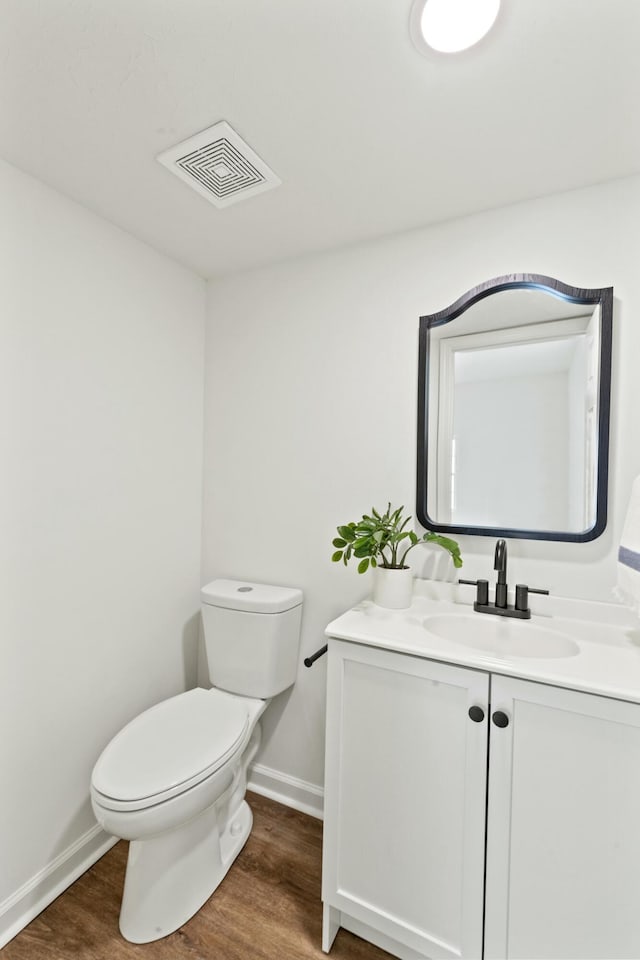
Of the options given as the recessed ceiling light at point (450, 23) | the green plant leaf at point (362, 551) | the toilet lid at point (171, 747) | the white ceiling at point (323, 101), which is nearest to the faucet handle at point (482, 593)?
the green plant leaf at point (362, 551)

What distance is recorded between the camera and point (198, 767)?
1303mm

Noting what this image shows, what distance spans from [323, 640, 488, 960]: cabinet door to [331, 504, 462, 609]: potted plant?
0.27 m

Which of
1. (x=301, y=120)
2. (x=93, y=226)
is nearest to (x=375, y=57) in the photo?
(x=301, y=120)

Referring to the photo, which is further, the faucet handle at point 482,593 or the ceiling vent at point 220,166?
the faucet handle at point 482,593

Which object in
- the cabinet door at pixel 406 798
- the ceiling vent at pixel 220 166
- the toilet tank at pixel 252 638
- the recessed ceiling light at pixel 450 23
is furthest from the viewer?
the toilet tank at pixel 252 638

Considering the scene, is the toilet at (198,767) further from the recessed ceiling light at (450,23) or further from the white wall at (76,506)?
the recessed ceiling light at (450,23)

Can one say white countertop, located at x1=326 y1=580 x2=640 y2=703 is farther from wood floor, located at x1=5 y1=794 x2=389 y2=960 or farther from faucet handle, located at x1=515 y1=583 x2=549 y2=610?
wood floor, located at x1=5 y1=794 x2=389 y2=960

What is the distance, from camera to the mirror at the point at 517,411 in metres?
1.37

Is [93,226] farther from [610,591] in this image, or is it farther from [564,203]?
[610,591]

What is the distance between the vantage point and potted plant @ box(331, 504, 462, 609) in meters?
1.47

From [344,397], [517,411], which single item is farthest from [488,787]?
[344,397]

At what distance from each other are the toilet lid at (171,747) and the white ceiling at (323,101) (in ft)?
5.64

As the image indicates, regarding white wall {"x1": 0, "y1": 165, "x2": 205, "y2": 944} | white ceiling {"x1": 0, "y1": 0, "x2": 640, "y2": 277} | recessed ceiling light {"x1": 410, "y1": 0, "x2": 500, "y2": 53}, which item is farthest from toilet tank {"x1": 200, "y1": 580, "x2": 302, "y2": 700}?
recessed ceiling light {"x1": 410, "y1": 0, "x2": 500, "y2": 53}

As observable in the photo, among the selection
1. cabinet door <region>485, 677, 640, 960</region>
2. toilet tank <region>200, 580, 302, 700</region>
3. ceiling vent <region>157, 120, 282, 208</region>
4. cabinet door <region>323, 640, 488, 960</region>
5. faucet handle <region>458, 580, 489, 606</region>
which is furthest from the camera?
toilet tank <region>200, 580, 302, 700</region>
